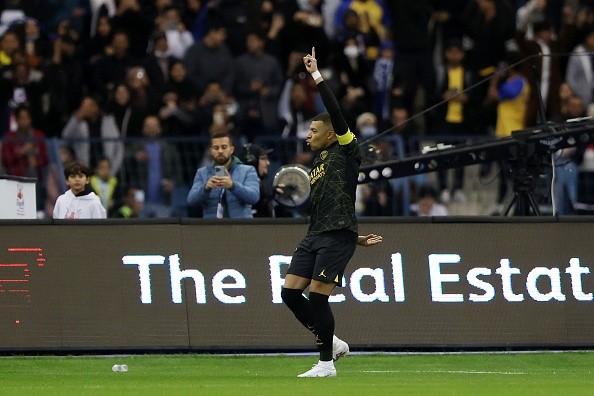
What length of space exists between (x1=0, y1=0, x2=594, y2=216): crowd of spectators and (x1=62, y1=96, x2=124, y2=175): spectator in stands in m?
0.02

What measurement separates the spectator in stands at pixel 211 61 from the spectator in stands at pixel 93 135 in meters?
1.47

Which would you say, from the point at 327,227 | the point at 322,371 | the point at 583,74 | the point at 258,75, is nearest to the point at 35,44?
the point at 258,75

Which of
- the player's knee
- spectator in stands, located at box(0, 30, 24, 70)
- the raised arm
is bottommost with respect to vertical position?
the player's knee

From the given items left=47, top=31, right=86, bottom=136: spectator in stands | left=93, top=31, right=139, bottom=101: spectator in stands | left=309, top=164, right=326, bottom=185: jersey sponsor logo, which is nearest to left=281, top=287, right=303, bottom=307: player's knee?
left=309, top=164, right=326, bottom=185: jersey sponsor logo

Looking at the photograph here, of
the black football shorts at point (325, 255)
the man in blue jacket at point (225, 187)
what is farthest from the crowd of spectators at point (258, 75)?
the black football shorts at point (325, 255)

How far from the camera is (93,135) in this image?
22672 mm

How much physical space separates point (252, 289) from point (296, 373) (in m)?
2.06

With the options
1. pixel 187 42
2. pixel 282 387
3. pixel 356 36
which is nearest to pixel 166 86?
pixel 187 42

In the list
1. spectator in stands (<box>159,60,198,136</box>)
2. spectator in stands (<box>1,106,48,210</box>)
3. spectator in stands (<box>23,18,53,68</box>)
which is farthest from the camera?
spectator in stands (<box>23,18,53,68</box>)

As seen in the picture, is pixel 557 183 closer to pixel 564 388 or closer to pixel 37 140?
pixel 37 140

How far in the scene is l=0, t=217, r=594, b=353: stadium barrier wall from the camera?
15.6 metres

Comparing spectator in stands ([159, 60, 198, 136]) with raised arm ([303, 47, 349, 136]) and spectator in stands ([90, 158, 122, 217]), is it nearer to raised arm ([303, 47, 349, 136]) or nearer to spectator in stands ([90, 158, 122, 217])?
spectator in stands ([90, 158, 122, 217])

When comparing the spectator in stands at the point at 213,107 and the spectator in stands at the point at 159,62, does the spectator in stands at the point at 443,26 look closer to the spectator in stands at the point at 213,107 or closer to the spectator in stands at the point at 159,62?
the spectator in stands at the point at 213,107

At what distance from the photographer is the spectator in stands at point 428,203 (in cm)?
2136
